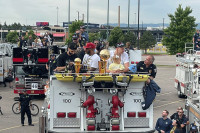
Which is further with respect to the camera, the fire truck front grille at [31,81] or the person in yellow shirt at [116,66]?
the fire truck front grille at [31,81]

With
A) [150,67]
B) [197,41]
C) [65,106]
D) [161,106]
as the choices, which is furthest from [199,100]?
[197,41]

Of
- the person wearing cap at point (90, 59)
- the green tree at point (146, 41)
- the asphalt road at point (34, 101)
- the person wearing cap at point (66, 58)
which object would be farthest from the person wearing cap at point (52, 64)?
the green tree at point (146, 41)

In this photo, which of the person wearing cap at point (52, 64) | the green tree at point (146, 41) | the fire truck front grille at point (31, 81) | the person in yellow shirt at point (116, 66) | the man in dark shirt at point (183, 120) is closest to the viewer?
the person in yellow shirt at point (116, 66)

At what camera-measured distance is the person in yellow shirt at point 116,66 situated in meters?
11.6

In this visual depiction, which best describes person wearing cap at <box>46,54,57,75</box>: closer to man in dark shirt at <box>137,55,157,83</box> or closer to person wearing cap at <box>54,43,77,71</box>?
person wearing cap at <box>54,43,77,71</box>

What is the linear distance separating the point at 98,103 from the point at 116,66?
1.15m

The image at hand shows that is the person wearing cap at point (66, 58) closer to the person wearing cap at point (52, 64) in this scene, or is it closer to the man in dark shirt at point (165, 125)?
the person wearing cap at point (52, 64)

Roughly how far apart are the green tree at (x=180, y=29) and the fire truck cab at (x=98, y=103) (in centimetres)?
4388

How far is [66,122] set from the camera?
11.1 m

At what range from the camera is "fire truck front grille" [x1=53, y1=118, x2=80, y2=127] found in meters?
11.1

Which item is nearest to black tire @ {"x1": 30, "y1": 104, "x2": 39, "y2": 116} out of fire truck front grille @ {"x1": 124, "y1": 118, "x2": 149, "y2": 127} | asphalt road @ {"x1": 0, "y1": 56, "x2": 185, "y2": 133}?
asphalt road @ {"x1": 0, "y1": 56, "x2": 185, "y2": 133}

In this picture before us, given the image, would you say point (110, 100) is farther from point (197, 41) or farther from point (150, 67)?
point (197, 41)

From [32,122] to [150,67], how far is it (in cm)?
750

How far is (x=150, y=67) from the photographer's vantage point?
12.4 meters
